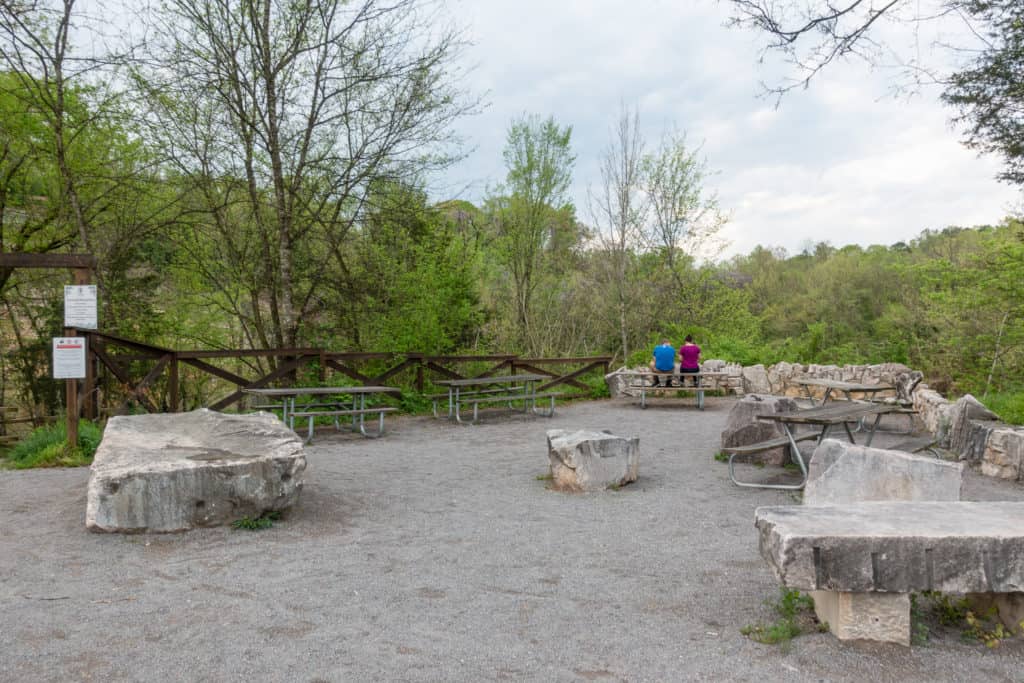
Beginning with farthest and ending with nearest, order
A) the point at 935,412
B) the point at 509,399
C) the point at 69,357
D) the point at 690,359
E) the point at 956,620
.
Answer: the point at 690,359 → the point at 509,399 → the point at 935,412 → the point at 69,357 → the point at 956,620

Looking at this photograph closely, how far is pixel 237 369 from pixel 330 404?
155 inches

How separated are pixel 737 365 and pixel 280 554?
1108cm

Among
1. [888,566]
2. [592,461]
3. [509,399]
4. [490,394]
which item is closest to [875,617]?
[888,566]

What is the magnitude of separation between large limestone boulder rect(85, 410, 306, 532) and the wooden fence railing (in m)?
2.52

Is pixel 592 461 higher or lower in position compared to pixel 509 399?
lower

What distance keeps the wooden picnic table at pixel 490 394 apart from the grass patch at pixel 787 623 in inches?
Result: 259

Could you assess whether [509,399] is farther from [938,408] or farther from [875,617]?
[875,617]

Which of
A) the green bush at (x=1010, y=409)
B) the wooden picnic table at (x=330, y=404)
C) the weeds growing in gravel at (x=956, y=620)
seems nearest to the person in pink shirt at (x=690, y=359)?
the green bush at (x=1010, y=409)

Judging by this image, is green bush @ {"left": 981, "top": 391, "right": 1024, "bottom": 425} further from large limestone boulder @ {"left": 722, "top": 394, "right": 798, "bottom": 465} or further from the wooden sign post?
the wooden sign post

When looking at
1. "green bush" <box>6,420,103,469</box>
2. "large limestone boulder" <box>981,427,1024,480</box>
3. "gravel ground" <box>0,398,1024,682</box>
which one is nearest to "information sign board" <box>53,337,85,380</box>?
"green bush" <box>6,420,103,469</box>

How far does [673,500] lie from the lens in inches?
205

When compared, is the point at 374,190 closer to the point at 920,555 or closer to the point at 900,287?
the point at 920,555

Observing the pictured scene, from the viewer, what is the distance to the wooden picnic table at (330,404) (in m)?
7.72

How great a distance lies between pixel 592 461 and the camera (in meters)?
5.52
